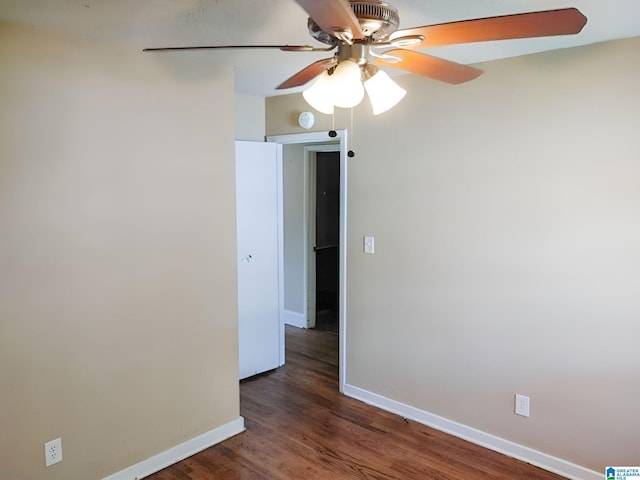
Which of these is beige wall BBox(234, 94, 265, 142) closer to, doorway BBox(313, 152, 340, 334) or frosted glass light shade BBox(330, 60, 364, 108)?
doorway BBox(313, 152, 340, 334)

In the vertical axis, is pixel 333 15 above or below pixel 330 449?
above

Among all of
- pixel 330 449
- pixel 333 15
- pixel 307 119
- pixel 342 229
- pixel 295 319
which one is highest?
pixel 307 119

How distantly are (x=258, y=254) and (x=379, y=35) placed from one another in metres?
2.55

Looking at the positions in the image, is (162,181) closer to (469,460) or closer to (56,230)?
(56,230)

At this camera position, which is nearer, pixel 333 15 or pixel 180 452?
pixel 333 15

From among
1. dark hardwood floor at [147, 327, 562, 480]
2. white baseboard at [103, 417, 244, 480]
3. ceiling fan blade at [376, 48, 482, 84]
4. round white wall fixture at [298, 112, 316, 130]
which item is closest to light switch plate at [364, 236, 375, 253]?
round white wall fixture at [298, 112, 316, 130]

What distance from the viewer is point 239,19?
190 cm

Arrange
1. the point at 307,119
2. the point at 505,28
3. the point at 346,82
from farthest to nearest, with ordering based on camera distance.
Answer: the point at 307,119, the point at 346,82, the point at 505,28

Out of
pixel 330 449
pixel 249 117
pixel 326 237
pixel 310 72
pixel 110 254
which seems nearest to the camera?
pixel 310 72

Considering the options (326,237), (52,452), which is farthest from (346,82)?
(326,237)

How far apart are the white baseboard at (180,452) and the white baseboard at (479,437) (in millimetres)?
971

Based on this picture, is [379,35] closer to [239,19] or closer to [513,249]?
[239,19]

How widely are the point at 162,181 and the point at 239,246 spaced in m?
1.21

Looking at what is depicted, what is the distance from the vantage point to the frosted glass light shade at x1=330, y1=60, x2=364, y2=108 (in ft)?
4.74
